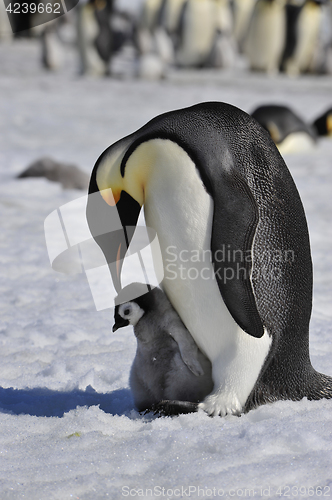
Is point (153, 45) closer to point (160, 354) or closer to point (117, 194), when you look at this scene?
point (117, 194)

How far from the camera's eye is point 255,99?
10.8 metres

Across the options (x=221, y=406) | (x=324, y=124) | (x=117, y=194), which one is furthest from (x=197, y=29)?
(x=221, y=406)

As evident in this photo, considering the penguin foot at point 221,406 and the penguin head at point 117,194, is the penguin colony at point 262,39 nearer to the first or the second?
the penguin head at point 117,194

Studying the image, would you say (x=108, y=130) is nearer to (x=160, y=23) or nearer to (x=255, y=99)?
(x=255, y=99)

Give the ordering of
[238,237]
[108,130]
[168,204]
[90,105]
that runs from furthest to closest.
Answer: [90,105], [108,130], [168,204], [238,237]

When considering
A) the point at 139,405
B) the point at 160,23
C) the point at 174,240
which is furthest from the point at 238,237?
the point at 160,23

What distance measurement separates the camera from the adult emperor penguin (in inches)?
73.0

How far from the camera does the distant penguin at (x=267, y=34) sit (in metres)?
14.6

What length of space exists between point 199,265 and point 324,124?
7.38 m

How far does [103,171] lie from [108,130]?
671 centimetres

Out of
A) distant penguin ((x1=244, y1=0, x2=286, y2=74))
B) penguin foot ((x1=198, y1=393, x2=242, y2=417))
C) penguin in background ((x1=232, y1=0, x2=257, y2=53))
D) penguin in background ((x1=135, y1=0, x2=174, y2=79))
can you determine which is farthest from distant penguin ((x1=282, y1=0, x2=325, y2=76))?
penguin foot ((x1=198, y1=393, x2=242, y2=417))

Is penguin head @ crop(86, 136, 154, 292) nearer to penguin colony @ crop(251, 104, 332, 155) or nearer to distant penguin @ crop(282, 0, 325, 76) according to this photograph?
penguin colony @ crop(251, 104, 332, 155)

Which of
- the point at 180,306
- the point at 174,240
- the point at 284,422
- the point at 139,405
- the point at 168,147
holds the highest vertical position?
the point at 168,147

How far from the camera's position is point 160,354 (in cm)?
206
